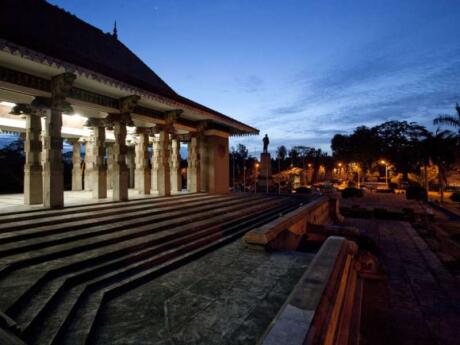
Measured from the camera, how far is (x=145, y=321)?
311cm

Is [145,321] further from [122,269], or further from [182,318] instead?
[122,269]

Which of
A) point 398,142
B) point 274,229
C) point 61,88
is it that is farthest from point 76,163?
point 398,142

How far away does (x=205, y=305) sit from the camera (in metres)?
3.49

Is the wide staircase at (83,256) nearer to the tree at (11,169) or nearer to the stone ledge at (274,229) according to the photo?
the stone ledge at (274,229)

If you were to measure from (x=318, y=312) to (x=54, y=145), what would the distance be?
27.7ft

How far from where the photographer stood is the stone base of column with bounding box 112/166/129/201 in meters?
9.69

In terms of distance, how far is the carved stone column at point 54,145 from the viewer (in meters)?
7.41

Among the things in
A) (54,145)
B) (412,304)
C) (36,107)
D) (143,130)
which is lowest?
(412,304)

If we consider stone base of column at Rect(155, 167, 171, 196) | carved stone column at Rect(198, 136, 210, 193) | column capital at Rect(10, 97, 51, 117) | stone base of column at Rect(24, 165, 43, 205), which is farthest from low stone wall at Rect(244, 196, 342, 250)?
column capital at Rect(10, 97, 51, 117)

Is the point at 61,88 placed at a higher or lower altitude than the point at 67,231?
higher

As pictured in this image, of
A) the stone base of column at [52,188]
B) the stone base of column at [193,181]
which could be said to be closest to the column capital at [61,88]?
the stone base of column at [52,188]

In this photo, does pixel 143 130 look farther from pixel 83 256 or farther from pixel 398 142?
pixel 398 142

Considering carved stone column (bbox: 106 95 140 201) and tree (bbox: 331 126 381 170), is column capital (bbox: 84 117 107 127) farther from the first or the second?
A: tree (bbox: 331 126 381 170)

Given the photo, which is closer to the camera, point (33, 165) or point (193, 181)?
point (33, 165)
